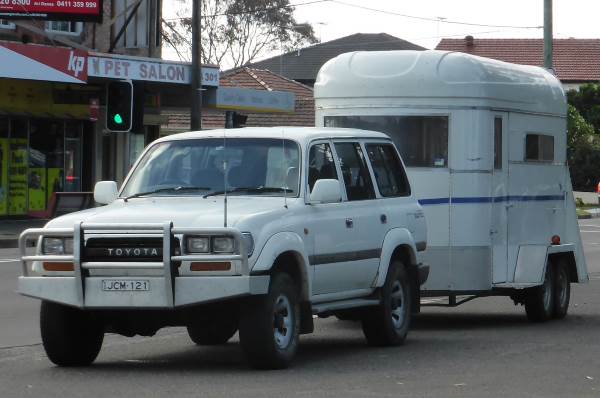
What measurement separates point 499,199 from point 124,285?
5758 mm

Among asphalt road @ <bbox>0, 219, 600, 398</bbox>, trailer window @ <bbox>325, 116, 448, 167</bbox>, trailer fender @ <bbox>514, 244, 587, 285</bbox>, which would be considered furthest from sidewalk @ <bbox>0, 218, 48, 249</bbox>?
trailer window @ <bbox>325, 116, 448, 167</bbox>

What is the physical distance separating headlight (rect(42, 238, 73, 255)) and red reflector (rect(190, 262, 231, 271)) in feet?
3.28

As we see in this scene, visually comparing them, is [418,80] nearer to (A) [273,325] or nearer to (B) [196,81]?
(A) [273,325]

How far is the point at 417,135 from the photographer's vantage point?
14.4m

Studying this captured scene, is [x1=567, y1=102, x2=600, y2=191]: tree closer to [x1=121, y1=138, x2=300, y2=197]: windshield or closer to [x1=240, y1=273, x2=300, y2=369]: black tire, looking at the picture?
[x1=121, y1=138, x2=300, y2=197]: windshield

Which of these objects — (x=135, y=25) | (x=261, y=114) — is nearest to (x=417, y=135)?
(x=135, y=25)

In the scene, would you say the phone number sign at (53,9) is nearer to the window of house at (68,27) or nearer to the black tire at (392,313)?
the window of house at (68,27)

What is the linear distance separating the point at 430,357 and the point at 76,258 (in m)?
3.13

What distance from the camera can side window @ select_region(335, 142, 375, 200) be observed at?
1191 centimetres

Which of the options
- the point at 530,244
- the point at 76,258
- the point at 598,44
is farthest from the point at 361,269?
the point at 598,44

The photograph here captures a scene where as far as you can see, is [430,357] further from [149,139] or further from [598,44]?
[598,44]

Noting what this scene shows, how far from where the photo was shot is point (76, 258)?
1004cm

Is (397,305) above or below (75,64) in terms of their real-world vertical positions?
below

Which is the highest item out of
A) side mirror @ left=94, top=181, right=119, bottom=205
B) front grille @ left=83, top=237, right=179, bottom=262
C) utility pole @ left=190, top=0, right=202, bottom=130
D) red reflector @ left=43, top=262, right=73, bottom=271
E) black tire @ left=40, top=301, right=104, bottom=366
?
utility pole @ left=190, top=0, right=202, bottom=130
